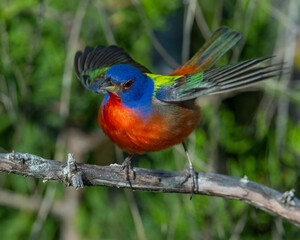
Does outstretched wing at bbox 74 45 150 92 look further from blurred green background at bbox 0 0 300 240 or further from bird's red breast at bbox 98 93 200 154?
bird's red breast at bbox 98 93 200 154

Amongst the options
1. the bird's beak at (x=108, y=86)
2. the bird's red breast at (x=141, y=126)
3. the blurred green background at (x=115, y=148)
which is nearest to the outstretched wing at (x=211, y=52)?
the blurred green background at (x=115, y=148)

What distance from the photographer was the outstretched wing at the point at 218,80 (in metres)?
2.94

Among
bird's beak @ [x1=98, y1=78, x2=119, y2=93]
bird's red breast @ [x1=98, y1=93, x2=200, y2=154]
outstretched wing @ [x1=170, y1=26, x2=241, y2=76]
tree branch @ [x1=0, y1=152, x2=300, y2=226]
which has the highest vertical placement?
outstretched wing @ [x1=170, y1=26, x2=241, y2=76]

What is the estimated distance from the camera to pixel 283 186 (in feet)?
14.1

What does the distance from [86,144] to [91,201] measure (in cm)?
56

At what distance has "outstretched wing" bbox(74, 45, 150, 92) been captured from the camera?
414cm

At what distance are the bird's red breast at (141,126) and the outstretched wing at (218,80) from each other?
0.43ft

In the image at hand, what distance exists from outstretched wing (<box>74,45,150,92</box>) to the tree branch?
1.00 m

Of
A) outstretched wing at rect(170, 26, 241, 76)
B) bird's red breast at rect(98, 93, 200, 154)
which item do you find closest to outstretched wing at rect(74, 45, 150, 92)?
outstretched wing at rect(170, 26, 241, 76)

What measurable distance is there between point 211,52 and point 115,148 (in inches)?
48.8

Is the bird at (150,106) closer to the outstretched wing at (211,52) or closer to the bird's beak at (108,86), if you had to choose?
the bird's beak at (108,86)

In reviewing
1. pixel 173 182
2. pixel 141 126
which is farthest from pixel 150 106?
pixel 173 182

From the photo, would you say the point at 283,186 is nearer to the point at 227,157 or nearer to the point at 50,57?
the point at 227,157

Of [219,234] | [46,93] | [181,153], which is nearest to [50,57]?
[46,93]
